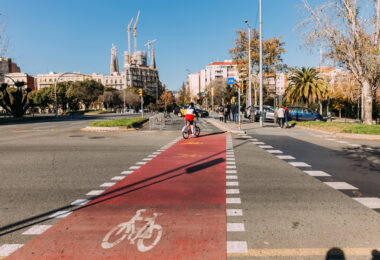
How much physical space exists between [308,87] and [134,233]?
157ft

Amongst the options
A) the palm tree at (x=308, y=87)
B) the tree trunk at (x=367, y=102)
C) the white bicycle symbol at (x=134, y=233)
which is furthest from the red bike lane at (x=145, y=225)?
the palm tree at (x=308, y=87)

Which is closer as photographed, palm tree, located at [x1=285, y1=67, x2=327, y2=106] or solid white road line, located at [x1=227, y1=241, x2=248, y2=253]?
solid white road line, located at [x1=227, y1=241, x2=248, y2=253]

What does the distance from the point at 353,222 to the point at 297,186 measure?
1.98 metres

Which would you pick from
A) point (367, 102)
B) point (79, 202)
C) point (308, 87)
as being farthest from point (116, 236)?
point (308, 87)

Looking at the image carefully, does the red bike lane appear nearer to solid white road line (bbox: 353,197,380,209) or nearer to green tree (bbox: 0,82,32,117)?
solid white road line (bbox: 353,197,380,209)

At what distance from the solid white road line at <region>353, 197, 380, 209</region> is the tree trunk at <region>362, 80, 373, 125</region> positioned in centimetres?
1882

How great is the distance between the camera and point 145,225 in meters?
4.03

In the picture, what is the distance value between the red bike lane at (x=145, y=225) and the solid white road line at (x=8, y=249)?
7 cm

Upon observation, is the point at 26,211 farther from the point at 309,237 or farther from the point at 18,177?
the point at 309,237

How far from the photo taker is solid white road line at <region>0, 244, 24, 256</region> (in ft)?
10.8

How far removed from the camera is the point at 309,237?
3.64 meters

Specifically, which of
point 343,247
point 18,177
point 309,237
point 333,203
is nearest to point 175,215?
point 309,237

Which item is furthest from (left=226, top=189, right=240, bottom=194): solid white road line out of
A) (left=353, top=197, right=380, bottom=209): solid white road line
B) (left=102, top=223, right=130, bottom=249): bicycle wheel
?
(left=102, top=223, right=130, bottom=249): bicycle wheel

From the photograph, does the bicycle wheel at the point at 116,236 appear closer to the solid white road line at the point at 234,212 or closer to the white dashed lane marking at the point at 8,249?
the white dashed lane marking at the point at 8,249
